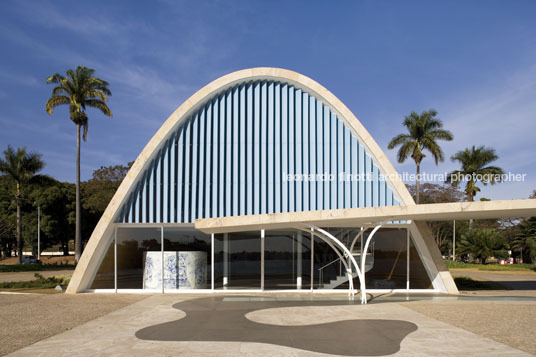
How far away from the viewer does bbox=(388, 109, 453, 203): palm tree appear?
4069 cm

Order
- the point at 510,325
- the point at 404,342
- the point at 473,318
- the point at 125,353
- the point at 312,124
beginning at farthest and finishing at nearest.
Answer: the point at 312,124
the point at 473,318
the point at 510,325
the point at 404,342
the point at 125,353

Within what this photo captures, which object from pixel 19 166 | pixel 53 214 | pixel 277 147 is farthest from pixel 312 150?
pixel 53 214

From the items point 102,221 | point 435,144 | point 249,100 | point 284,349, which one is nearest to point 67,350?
point 284,349

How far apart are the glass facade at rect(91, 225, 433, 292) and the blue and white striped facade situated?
3.74 ft

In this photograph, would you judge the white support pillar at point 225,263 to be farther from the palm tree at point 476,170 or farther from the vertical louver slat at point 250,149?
the palm tree at point 476,170

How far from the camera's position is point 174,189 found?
71.6 feet

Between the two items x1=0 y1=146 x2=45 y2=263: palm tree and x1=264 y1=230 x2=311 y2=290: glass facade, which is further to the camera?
x1=0 y1=146 x2=45 y2=263: palm tree

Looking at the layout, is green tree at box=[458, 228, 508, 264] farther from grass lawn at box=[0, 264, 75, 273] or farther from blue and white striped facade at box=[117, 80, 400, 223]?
grass lawn at box=[0, 264, 75, 273]

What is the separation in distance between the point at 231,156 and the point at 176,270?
6.29 meters

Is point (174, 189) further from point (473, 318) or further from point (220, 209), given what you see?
point (473, 318)

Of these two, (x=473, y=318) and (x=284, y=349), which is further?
(x=473, y=318)

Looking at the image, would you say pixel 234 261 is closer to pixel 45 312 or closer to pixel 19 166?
pixel 45 312

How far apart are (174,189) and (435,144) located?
27927 mm

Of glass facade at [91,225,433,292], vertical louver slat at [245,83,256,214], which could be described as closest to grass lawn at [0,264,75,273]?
glass facade at [91,225,433,292]
